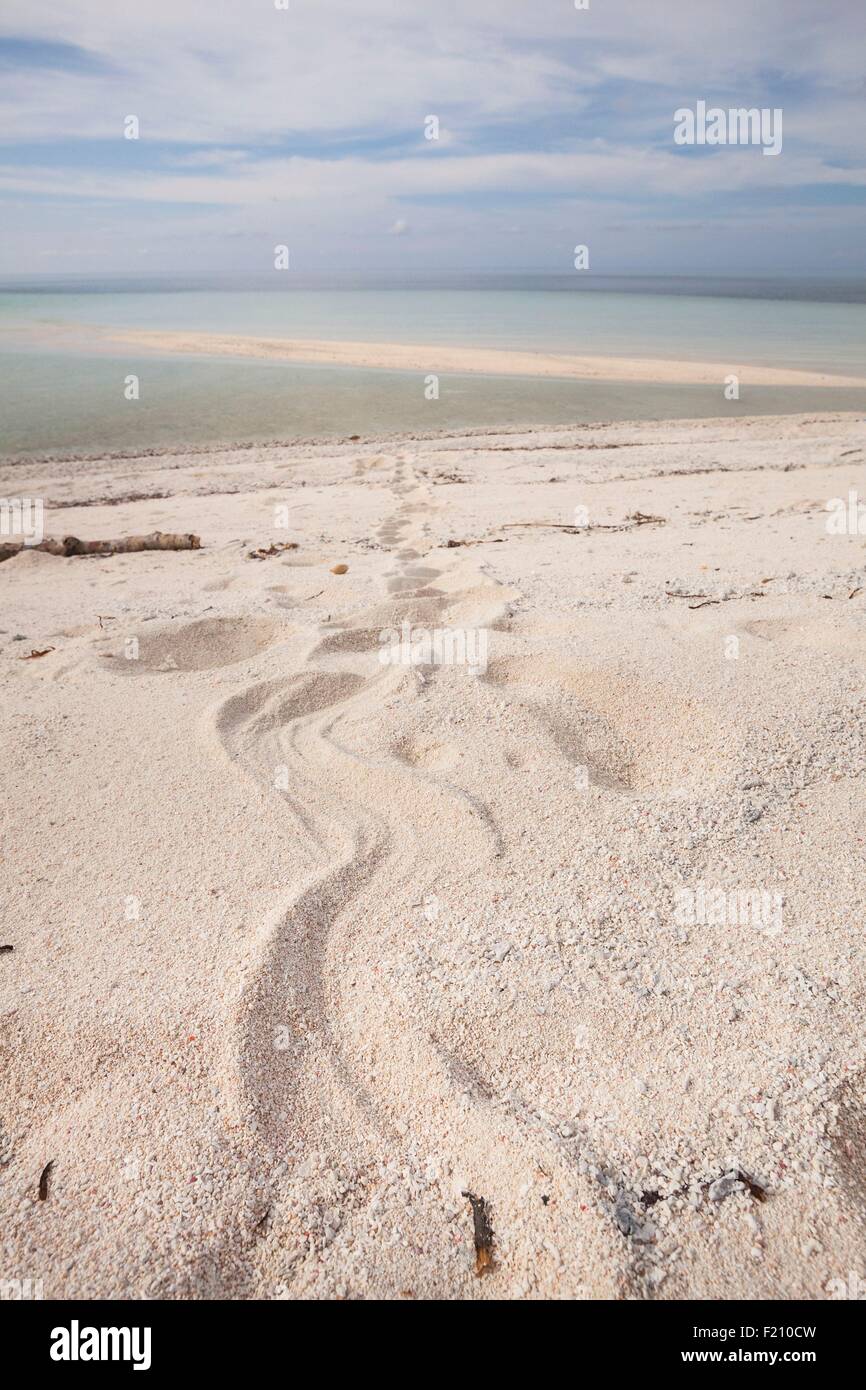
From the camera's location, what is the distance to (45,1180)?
158 centimetres

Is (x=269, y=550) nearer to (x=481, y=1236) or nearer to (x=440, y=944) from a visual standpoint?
(x=440, y=944)

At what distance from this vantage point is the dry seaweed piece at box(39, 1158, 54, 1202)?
5.09 ft

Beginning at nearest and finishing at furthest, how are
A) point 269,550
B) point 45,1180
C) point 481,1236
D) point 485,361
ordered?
point 481,1236 → point 45,1180 → point 269,550 → point 485,361

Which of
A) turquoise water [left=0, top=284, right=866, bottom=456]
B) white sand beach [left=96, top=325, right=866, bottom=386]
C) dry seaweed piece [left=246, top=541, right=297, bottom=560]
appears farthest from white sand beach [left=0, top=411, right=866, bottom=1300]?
white sand beach [left=96, top=325, right=866, bottom=386]

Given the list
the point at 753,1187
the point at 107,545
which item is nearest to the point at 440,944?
the point at 753,1187

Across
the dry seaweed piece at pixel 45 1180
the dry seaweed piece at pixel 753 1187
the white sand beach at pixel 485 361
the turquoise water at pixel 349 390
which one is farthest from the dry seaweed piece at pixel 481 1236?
the white sand beach at pixel 485 361

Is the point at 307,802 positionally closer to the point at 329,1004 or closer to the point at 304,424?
the point at 329,1004

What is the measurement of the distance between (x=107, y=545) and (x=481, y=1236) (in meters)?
5.73

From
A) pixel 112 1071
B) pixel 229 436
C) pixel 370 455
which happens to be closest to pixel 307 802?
pixel 112 1071

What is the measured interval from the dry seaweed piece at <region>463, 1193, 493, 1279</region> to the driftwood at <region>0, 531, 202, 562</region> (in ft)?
17.6

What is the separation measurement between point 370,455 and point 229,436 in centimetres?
346

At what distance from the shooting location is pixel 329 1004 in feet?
6.34

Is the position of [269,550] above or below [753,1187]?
above
